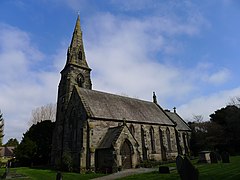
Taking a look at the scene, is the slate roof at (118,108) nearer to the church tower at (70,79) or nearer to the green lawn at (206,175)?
the church tower at (70,79)

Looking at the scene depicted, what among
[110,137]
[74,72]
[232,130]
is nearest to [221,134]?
[232,130]

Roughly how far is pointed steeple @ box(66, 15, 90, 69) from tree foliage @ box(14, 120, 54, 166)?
15.4 meters

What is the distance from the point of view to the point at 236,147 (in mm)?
39062

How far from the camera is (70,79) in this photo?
110ft

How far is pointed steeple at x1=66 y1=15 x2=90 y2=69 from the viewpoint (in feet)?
118

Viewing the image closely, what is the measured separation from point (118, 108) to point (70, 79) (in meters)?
10.2

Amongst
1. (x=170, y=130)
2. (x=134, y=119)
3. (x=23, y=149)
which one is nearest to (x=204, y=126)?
(x=170, y=130)

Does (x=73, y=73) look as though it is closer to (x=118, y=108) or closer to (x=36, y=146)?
(x=118, y=108)

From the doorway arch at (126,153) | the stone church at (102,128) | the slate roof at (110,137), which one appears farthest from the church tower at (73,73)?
the doorway arch at (126,153)

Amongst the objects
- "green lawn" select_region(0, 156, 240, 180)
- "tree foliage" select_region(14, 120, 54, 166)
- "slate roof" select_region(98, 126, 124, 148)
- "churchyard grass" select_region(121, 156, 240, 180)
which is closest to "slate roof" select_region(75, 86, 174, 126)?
"slate roof" select_region(98, 126, 124, 148)

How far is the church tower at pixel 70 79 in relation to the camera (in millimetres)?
31734

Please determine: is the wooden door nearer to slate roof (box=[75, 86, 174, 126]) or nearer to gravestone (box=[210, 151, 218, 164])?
slate roof (box=[75, 86, 174, 126])

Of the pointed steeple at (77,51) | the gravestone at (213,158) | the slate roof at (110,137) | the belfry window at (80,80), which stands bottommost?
the gravestone at (213,158)

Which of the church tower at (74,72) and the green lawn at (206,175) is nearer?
the green lawn at (206,175)
